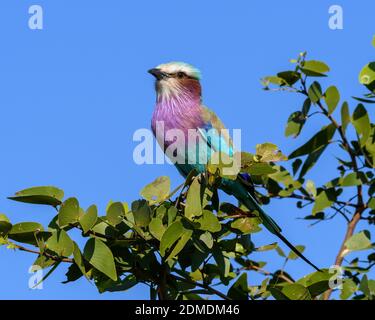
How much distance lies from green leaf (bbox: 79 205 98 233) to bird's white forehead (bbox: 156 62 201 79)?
313 cm

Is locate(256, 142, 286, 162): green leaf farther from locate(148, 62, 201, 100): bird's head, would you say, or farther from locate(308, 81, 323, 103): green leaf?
locate(148, 62, 201, 100): bird's head

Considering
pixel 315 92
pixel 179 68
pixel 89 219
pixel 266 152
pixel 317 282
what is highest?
pixel 179 68

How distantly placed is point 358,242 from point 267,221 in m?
0.86

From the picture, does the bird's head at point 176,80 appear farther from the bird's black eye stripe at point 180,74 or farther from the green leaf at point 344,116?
the green leaf at point 344,116

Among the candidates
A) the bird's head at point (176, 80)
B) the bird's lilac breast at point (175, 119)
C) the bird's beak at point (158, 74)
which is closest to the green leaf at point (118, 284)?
the bird's lilac breast at point (175, 119)

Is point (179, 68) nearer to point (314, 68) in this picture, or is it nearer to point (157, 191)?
point (314, 68)

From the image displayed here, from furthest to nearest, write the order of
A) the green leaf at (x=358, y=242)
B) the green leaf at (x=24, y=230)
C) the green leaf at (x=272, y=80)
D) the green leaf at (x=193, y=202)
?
the green leaf at (x=272, y=80) → the green leaf at (x=358, y=242) → the green leaf at (x=193, y=202) → the green leaf at (x=24, y=230)

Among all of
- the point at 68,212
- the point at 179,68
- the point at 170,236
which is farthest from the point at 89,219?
the point at 179,68

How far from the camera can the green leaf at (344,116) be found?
4444 mm

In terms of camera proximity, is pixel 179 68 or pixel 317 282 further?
pixel 179 68

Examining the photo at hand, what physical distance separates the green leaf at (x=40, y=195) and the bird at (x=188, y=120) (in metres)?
1.52

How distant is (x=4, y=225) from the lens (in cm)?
371

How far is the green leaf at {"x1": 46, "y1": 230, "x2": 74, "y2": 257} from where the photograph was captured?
3612mm
